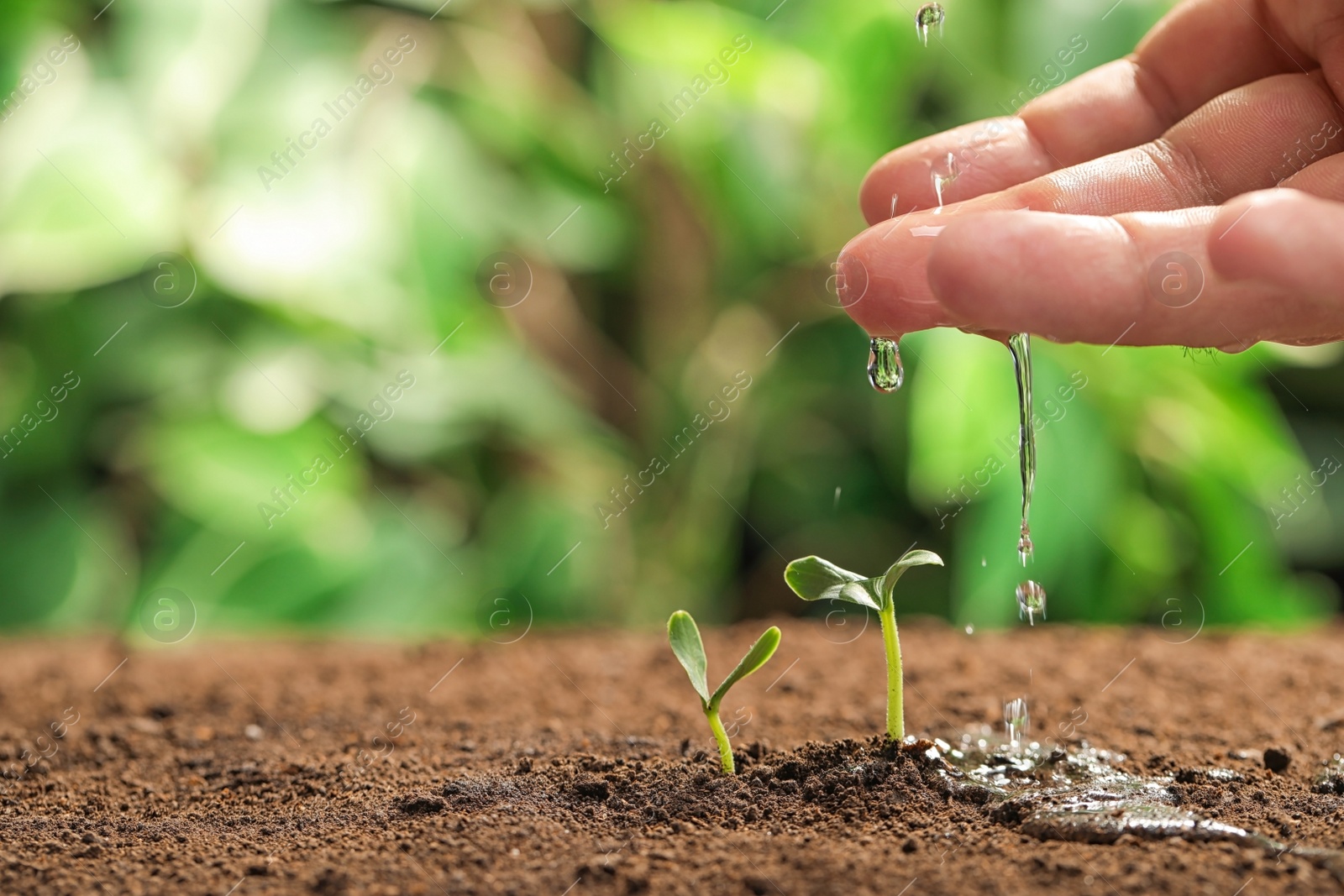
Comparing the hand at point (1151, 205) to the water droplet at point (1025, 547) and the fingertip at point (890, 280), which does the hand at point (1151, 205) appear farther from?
the water droplet at point (1025, 547)

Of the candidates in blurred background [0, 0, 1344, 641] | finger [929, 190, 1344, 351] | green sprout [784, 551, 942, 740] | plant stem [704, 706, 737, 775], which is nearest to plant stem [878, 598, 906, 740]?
green sprout [784, 551, 942, 740]

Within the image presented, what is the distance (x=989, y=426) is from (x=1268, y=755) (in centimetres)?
79

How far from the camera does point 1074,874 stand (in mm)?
632

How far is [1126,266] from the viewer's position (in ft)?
2.24

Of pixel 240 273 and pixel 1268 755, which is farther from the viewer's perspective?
pixel 240 273

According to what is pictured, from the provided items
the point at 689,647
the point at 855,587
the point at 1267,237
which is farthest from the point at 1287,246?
the point at 689,647

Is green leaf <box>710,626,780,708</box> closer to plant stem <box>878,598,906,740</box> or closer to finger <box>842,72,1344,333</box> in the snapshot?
plant stem <box>878,598,906,740</box>

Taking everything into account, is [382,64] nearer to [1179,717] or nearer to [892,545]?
[892,545]

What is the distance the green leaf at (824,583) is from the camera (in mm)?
790

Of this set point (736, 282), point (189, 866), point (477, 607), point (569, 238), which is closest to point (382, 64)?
point (569, 238)

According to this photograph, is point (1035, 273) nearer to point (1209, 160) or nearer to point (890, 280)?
point (890, 280)

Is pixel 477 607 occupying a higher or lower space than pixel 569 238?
lower

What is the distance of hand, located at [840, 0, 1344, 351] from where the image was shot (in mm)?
671

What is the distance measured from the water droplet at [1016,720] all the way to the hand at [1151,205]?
0.37 meters
